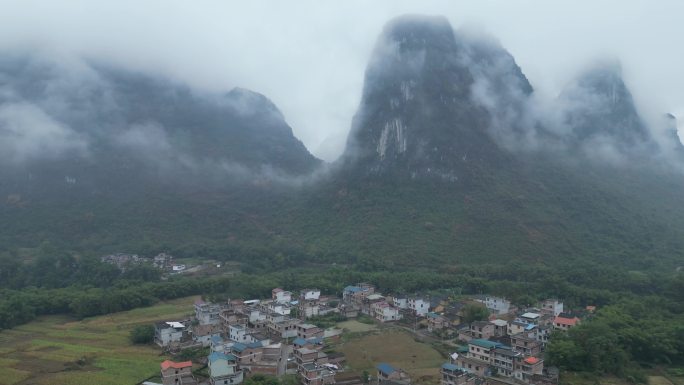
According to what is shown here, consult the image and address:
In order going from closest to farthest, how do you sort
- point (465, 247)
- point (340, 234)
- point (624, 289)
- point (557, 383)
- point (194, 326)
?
point (557, 383) < point (194, 326) < point (624, 289) < point (465, 247) < point (340, 234)

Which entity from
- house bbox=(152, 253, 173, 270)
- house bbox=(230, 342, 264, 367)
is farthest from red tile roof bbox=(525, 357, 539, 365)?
house bbox=(152, 253, 173, 270)

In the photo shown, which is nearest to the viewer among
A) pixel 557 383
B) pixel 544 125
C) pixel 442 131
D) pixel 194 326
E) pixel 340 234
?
pixel 557 383

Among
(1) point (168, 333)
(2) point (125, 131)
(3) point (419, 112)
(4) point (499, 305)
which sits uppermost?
(2) point (125, 131)

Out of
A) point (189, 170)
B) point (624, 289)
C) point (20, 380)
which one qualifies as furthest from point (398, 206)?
point (20, 380)

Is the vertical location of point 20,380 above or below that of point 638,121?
below

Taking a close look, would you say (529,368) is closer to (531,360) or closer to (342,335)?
(531,360)

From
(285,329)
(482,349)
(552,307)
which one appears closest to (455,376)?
(482,349)

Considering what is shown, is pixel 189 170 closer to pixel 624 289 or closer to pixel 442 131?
pixel 442 131
